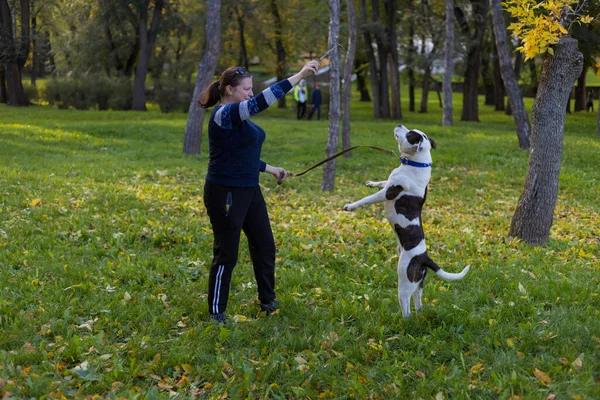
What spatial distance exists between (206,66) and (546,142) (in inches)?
419

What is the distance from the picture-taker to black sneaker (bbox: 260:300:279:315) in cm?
538

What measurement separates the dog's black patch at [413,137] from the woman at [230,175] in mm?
903

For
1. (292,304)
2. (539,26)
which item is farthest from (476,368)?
(539,26)

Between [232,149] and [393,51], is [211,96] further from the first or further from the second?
[393,51]

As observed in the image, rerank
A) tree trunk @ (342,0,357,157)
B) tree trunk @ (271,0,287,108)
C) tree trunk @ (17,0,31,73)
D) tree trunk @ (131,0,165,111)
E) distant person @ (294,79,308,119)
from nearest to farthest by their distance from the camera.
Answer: tree trunk @ (342,0,357,157), distant person @ (294,79,308,119), tree trunk @ (131,0,165,111), tree trunk @ (17,0,31,73), tree trunk @ (271,0,287,108)

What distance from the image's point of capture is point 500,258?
690cm

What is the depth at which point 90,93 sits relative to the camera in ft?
97.1

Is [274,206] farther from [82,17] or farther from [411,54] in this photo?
[82,17]

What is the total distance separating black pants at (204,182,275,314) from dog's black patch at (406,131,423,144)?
136cm

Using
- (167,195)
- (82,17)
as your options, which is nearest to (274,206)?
(167,195)

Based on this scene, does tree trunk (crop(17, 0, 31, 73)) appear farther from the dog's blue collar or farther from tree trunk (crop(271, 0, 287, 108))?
the dog's blue collar

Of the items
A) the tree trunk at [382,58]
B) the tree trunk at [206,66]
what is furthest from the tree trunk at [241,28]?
the tree trunk at [206,66]

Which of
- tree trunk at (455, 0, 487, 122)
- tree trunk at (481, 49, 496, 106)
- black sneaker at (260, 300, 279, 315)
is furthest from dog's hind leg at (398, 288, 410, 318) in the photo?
tree trunk at (481, 49, 496, 106)

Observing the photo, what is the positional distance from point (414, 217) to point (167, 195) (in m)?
6.23
